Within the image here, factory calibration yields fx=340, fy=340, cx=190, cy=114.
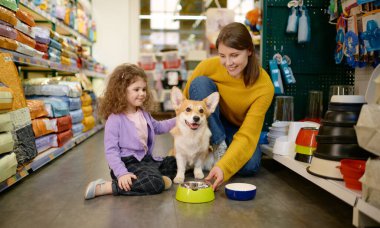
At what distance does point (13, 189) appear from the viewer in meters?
2.23

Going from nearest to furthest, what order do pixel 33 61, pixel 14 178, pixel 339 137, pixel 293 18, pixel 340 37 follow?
pixel 339 137 → pixel 14 178 → pixel 340 37 → pixel 33 61 → pixel 293 18

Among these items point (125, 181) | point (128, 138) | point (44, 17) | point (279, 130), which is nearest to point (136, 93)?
point (128, 138)

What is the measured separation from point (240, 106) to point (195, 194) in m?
0.88

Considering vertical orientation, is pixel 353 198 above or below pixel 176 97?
below

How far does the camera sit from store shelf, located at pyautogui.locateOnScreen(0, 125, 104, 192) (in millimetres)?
2139

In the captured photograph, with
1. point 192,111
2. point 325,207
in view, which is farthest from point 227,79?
point 325,207

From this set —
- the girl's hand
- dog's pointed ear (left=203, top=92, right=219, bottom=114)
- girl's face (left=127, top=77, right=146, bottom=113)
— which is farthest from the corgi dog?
the girl's hand

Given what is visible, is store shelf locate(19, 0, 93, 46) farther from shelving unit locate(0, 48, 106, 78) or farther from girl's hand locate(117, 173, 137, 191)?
girl's hand locate(117, 173, 137, 191)

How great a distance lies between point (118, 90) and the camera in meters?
2.28

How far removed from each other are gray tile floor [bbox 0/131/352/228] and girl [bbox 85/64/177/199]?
73mm

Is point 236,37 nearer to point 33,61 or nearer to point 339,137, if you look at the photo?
point 339,137

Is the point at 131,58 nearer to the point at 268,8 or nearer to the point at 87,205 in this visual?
the point at 268,8

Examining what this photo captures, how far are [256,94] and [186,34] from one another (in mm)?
12881

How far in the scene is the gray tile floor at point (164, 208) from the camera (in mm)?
1664
